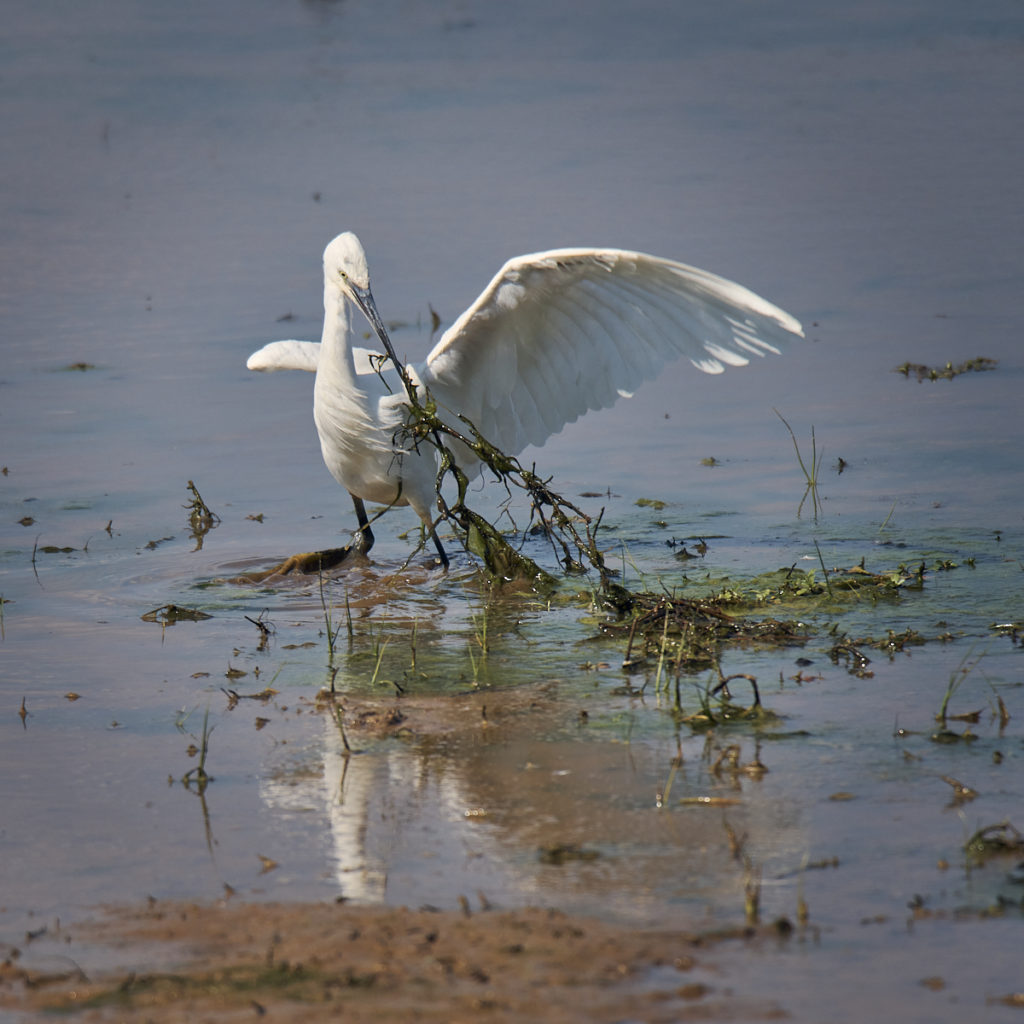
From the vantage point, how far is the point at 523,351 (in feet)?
23.8

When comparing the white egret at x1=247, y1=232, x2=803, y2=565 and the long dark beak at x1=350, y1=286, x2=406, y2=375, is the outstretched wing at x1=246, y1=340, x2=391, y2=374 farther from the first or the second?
the long dark beak at x1=350, y1=286, x2=406, y2=375

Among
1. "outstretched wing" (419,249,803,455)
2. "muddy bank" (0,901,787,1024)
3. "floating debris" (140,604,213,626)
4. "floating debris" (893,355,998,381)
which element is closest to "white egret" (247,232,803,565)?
"outstretched wing" (419,249,803,455)

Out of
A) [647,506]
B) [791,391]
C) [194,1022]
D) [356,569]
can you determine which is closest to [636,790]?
[194,1022]

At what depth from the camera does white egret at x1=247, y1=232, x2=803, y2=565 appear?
21.1 feet

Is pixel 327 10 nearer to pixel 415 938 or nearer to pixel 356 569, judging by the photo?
pixel 356 569

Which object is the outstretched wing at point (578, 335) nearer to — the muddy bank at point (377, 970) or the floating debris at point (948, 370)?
the floating debris at point (948, 370)

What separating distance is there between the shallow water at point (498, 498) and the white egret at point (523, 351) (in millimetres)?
592

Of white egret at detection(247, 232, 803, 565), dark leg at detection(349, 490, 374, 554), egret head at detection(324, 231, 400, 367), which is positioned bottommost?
dark leg at detection(349, 490, 374, 554)

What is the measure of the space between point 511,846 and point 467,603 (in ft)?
10.1

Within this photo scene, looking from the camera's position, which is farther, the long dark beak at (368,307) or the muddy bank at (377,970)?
the long dark beak at (368,307)

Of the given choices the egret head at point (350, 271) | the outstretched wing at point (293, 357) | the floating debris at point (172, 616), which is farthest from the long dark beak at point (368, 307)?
the floating debris at point (172, 616)

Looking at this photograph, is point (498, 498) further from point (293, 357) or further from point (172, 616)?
point (172, 616)

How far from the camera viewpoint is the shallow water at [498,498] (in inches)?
150

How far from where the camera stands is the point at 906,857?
3.62 meters
